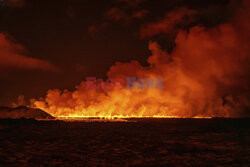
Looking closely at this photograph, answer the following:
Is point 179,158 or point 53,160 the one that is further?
point 179,158

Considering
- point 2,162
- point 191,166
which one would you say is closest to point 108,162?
point 191,166

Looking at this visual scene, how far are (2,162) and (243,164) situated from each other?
27788 millimetres

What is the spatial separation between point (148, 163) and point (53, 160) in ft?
37.2

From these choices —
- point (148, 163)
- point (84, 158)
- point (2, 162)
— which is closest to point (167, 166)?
point (148, 163)

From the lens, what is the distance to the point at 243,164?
28562 mm

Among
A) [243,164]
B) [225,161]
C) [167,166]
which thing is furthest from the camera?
[225,161]

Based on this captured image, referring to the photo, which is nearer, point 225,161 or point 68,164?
point 68,164

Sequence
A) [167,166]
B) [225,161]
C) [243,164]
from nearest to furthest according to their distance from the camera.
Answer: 1. [167,166]
2. [243,164]
3. [225,161]

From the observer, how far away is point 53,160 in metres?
29.1

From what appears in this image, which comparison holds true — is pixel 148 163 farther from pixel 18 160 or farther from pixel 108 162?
pixel 18 160

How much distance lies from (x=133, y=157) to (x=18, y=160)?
555 inches

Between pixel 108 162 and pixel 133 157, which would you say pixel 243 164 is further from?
pixel 108 162

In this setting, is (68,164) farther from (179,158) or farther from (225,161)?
(225,161)

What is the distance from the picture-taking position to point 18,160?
2875 cm
